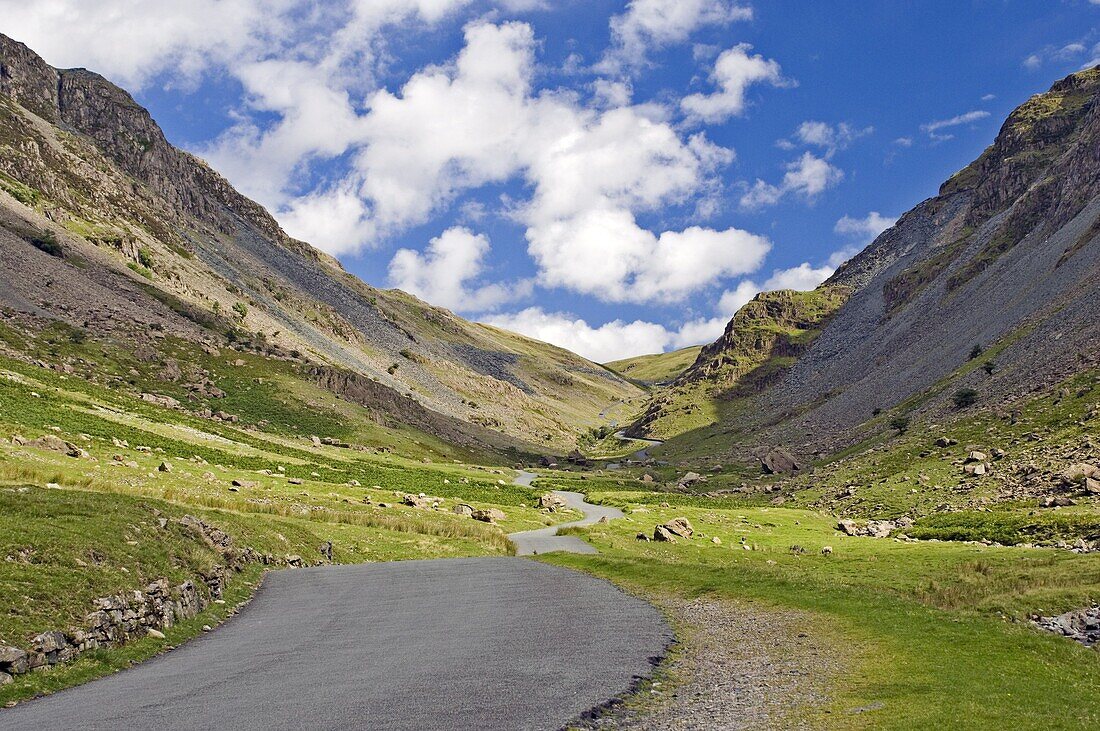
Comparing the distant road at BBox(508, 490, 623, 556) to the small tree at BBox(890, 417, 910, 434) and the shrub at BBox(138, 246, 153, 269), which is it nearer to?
the small tree at BBox(890, 417, 910, 434)

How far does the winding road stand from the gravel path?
1.09 m

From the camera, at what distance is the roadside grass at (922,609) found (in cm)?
1556

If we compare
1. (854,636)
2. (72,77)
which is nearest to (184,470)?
(854,636)

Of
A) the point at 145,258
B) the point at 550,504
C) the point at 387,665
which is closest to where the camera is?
the point at 387,665

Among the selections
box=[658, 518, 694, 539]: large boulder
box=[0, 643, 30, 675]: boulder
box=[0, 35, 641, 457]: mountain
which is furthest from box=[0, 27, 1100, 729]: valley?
box=[658, 518, 694, 539]: large boulder

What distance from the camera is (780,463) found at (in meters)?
128

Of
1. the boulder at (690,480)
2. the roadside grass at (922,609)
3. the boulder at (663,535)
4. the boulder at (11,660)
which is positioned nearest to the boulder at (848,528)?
the roadside grass at (922,609)

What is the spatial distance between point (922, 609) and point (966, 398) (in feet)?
274

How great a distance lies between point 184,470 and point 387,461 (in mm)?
47337

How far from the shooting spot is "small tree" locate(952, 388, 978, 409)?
95.8 m

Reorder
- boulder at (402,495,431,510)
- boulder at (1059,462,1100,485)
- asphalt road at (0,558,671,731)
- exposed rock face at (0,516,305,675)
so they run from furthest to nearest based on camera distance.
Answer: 1. boulder at (402,495,431,510)
2. boulder at (1059,462,1100,485)
3. exposed rock face at (0,516,305,675)
4. asphalt road at (0,558,671,731)

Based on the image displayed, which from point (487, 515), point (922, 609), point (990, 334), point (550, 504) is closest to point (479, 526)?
point (487, 515)

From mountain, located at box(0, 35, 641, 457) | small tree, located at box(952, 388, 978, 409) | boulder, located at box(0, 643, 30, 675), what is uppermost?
mountain, located at box(0, 35, 641, 457)

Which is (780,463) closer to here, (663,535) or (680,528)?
(680,528)
